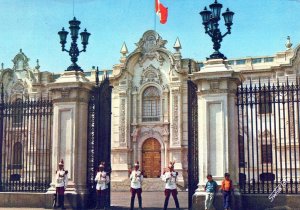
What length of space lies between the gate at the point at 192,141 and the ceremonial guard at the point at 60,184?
12.2 feet

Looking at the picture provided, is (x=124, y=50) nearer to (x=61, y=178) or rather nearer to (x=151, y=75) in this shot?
(x=151, y=75)

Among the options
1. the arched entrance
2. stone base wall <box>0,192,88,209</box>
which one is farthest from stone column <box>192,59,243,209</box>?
the arched entrance

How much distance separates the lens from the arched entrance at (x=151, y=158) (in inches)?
1315

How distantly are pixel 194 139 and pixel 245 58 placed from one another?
2004cm

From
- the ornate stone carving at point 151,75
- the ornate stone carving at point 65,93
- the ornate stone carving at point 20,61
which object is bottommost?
the ornate stone carving at point 65,93

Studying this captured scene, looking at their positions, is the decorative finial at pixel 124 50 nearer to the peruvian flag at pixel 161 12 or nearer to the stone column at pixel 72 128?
the peruvian flag at pixel 161 12

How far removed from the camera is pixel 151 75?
34.8 m

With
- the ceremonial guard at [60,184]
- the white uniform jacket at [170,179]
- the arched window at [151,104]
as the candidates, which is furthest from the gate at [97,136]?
the arched window at [151,104]

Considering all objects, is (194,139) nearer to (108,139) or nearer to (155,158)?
(108,139)

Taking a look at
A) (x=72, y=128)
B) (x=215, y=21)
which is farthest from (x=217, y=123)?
(x=72, y=128)

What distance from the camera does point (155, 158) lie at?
3397 cm

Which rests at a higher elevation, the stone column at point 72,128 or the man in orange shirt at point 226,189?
the stone column at point 72,128

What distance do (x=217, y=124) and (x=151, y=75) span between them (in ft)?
70.3

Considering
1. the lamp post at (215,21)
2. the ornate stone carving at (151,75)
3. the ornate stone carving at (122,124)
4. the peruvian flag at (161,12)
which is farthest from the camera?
the ornate stone carving at (151,75)
